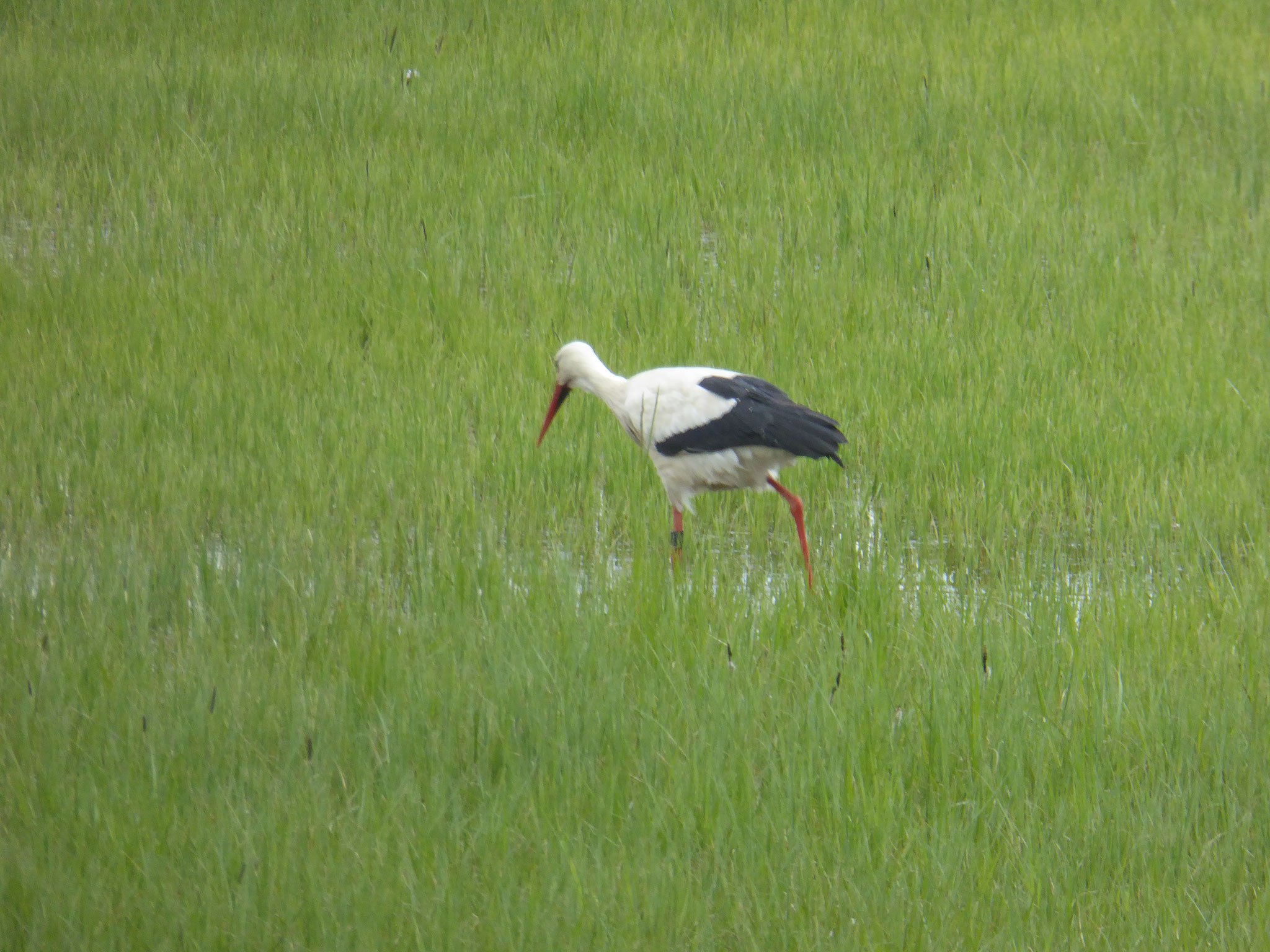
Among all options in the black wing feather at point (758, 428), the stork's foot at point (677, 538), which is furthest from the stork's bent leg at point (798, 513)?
the stork's foot at point (677, 538)

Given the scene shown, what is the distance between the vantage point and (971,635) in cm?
349

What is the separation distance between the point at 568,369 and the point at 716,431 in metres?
0.81

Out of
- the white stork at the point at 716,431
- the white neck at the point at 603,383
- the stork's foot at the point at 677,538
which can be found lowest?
the stork's foot at the point at 677,538

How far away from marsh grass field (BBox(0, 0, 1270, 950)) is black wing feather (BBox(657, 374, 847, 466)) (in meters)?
0.35

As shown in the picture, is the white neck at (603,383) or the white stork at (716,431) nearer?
the white stork at (716,431)

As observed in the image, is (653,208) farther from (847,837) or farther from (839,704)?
(847,837)

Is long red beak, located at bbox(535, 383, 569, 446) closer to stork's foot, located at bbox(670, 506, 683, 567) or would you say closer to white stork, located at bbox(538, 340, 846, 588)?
white stork, located at bbox(538, 340, 846, 588)

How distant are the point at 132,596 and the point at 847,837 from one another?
209cm

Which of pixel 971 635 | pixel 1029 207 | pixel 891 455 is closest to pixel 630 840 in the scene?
pixel 971 635

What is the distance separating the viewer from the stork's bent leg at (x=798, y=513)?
416cm

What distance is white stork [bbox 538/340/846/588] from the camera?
409 cm

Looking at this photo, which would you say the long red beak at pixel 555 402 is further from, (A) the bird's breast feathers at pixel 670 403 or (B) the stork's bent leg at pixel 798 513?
(B) the stork's bent leg at pixel 798 513

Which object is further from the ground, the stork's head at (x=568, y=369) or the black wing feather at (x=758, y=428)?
the stork's head at (x=568, y=369)

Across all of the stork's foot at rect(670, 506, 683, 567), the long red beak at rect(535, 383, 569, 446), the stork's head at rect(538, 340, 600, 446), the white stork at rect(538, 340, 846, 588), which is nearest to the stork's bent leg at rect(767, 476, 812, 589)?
the white stork at rect(538, 340, 846, 588)
